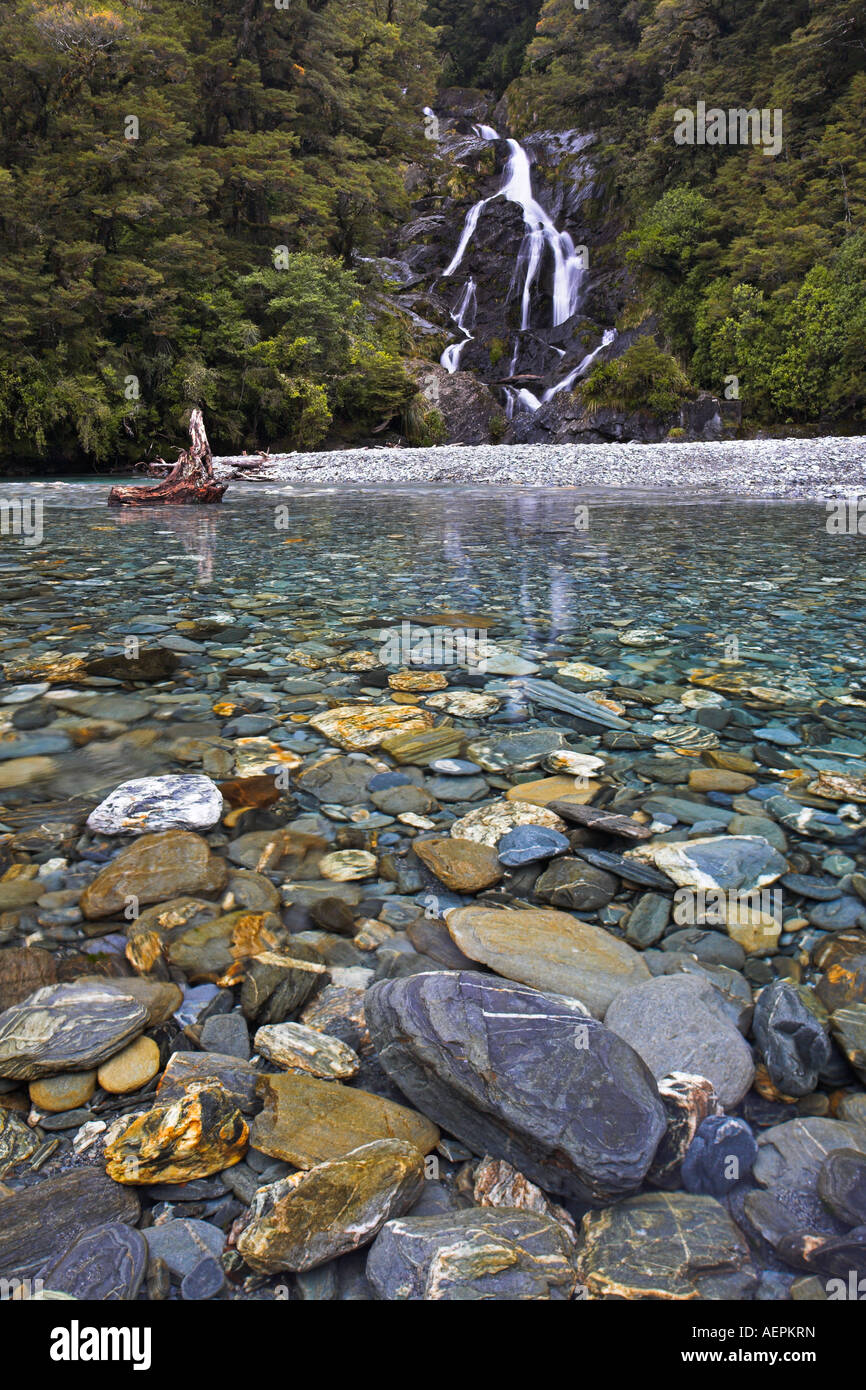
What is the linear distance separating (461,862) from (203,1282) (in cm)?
116

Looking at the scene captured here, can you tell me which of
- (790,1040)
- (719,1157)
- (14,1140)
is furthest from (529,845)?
(14,1140)

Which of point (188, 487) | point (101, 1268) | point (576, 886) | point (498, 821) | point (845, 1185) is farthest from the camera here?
point (188, 487)

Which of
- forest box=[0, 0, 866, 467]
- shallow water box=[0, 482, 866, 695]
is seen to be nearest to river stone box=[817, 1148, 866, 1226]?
shallow water box=[0, 482, 866, 695]

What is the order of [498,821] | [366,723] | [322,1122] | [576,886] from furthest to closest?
[366,723] → [498,821] → [576,886] → [322,1122]

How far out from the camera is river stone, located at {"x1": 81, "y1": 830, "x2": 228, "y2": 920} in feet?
6.48

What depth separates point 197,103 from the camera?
24812 mm

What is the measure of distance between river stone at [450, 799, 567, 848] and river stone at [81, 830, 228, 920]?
70 centimetres

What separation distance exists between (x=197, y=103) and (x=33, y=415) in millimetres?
13307

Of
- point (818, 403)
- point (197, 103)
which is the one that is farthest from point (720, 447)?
point (197, 103)

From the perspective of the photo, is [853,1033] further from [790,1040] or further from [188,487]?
[188,487]

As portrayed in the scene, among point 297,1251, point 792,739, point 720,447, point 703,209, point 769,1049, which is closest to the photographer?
point 297,1251

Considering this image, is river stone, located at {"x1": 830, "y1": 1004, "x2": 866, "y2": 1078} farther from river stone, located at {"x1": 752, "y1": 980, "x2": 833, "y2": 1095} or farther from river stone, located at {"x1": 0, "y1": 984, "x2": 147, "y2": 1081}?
river stone, located at {"x1": 0, "y1": 984, "x2": 147, "y2": 1081}

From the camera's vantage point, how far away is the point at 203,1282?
44.1 inches
